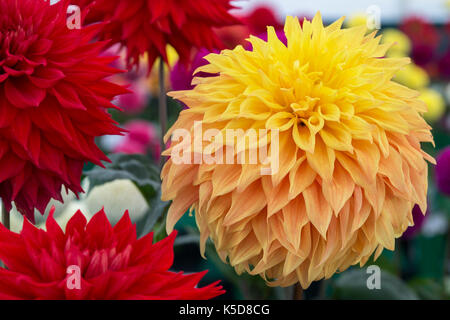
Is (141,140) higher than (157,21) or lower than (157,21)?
higher

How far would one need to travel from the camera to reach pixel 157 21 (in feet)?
1.11

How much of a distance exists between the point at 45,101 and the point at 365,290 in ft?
0.84

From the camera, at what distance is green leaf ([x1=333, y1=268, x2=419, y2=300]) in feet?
1.30

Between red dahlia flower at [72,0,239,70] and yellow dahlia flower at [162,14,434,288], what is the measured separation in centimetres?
8

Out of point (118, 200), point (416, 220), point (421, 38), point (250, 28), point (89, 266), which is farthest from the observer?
point (421, 38)

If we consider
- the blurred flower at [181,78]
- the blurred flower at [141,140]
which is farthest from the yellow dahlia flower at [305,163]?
the blurred flower at [141,140]

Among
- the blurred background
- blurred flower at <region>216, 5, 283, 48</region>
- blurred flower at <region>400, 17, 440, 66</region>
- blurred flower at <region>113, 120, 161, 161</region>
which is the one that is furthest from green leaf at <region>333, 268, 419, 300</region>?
blurred flower at <region>400, 17, 440, 66</region>

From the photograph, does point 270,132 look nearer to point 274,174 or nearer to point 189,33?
point 274,174

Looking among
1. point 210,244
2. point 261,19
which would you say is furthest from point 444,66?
point 210,244

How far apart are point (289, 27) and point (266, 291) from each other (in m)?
0.20

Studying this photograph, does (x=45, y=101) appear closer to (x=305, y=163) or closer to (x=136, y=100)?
(x=305, y=163)

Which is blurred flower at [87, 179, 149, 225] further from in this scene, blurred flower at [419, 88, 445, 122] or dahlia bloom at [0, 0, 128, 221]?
blurred flower at [419, 88, 445, 122]

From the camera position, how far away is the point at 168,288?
0.72 feet

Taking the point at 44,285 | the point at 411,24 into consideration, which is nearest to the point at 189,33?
the point at 44,285
